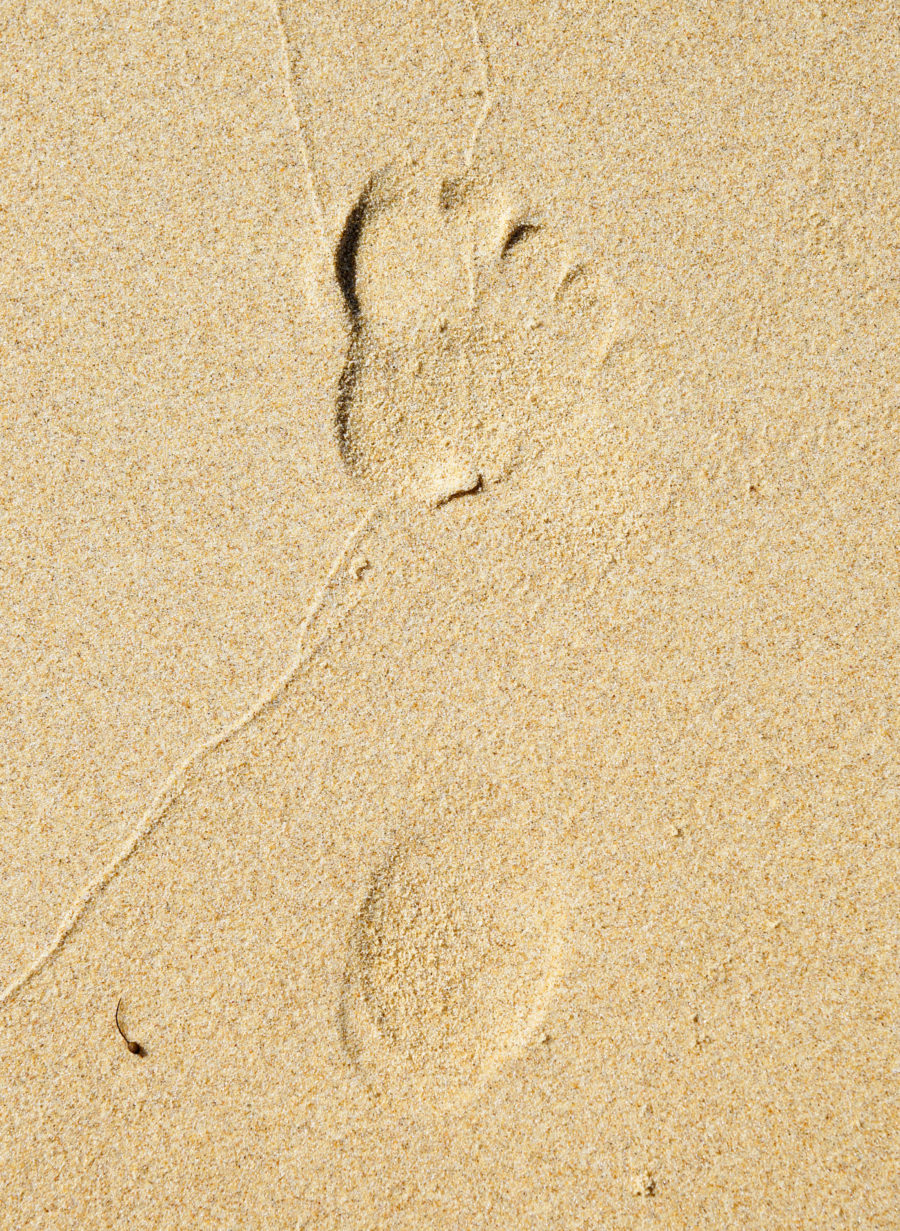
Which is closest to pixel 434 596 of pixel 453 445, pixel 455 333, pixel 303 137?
pixel 453 445

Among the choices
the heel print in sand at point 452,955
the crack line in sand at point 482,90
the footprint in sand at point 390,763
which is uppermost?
the crack line in sand at point 482,90

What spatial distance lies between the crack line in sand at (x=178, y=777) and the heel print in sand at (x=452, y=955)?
1.02 feet

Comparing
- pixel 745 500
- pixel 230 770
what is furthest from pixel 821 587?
pixel 230 770

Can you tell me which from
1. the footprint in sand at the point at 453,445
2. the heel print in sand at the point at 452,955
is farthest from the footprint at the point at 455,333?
the heel print in sand at the point at 452,955

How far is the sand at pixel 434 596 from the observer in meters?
1.38

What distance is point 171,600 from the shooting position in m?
1.41

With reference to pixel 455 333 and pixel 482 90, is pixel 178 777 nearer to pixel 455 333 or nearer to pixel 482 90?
pixel 455 333

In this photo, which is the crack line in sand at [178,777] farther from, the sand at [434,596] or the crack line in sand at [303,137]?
the crack line in sand at [303,137]

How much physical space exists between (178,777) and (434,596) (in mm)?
485

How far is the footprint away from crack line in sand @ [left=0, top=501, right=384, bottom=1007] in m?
0.12

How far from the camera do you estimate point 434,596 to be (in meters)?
1.41

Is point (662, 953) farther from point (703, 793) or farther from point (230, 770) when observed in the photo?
point (230, 770)

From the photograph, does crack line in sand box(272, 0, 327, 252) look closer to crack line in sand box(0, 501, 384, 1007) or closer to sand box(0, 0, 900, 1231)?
sand box(0, 0, 900, 1231)

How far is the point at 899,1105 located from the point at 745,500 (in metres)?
0.93
